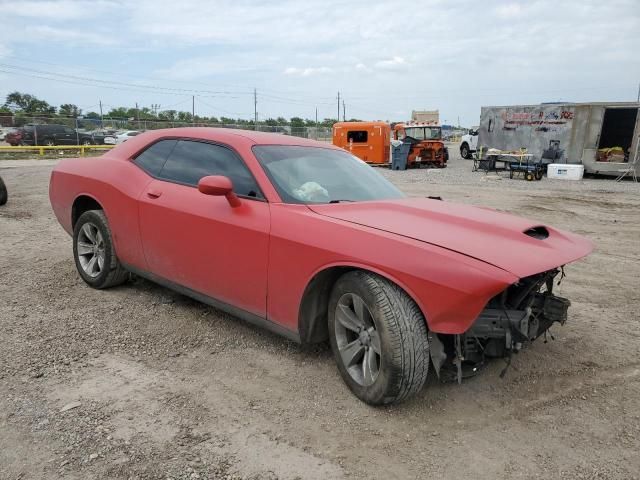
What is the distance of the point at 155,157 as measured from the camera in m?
4.26

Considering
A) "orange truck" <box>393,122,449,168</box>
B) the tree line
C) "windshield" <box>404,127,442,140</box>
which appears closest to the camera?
"orange truck" <box>393,122,449,168</box>

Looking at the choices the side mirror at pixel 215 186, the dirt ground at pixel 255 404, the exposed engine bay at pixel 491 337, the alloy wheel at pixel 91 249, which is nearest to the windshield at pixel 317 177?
the side mirror at pixel 215 186

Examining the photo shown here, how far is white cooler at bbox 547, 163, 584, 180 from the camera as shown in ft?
60.0

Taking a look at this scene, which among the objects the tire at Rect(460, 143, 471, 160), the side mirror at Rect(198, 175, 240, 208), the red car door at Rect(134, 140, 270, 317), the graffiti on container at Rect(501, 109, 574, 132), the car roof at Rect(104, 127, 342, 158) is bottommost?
the tire at Rect(460, 143, 471, 160)

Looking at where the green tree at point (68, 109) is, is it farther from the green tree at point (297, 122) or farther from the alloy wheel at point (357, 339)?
the alloy wheel at point (357, 339)

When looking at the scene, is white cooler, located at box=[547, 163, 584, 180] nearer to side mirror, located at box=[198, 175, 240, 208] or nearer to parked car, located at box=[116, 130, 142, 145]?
side mirror, located at box=[198, 175, 240, 208]

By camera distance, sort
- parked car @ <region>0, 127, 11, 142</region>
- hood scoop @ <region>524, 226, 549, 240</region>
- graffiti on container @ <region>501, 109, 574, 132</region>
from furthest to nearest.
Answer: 1. parked car @ <region>0, 127, 11, 142</region>
2. graffiti on container @ <region>501, 109, 574, 132</region>
3. hood scoop @ <region>524, 226, 549, 240</region>

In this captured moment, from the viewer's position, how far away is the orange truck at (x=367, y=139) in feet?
78.2

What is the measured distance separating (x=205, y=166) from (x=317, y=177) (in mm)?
884

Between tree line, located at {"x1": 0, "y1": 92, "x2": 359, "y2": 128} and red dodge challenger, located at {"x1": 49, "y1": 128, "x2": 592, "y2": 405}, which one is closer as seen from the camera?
red dodge challenger, located at {"x1": 49, "y1": 128, "x2": 592, "y2": 405}

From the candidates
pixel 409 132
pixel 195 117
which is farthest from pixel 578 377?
pixel 195 117

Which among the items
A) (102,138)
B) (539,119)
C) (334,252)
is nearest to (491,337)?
(334,252)

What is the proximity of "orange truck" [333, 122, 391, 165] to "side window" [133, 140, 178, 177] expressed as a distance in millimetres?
19888

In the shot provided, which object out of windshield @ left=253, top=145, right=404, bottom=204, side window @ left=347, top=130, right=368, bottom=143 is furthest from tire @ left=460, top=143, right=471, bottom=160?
windshield @ left=253, top=145, right=404, bottom=204
